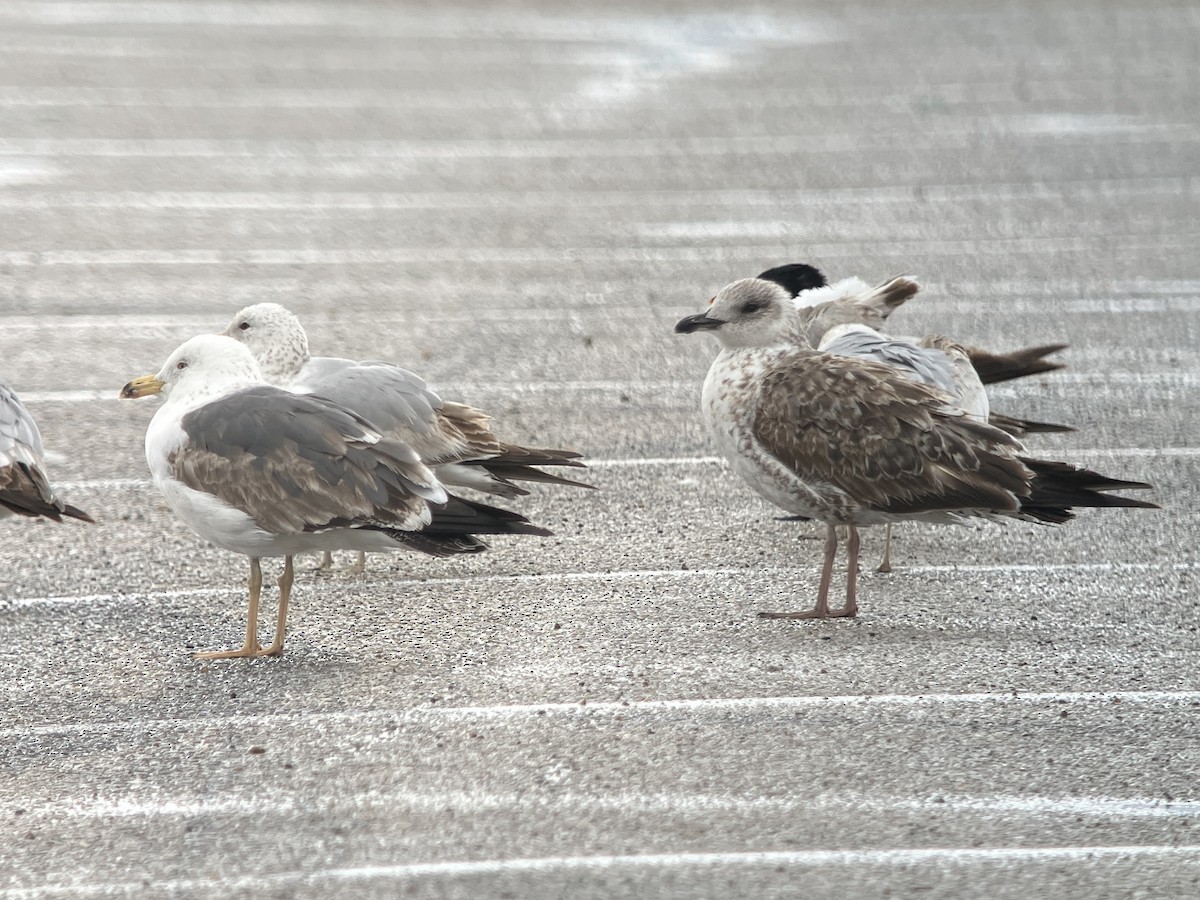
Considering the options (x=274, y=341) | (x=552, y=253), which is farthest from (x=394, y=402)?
(x=552, y=253)

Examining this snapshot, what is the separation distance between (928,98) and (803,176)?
16.7ft

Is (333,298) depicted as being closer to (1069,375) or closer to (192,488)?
(1069,375)

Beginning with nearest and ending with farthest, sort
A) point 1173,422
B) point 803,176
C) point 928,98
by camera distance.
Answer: point 1173,422
point 803,176
point 928,98

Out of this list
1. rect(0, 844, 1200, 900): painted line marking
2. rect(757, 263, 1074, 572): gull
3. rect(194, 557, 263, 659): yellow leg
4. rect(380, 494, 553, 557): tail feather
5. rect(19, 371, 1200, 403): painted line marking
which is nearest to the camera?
rect(0, 844, 1200, 900): painted line marking

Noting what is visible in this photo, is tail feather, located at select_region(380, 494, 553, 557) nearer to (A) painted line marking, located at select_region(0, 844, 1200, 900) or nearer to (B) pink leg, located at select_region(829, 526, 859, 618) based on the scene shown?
(B) pink leg, located at select_region(829, 526, 859, 618)

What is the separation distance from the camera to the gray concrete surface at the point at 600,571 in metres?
4.79

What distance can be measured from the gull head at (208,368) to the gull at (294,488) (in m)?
0.11

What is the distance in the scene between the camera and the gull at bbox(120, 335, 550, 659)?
591 centimetres

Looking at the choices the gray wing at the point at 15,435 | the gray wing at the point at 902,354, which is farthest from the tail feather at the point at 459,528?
the gray wing at the point at 902,354

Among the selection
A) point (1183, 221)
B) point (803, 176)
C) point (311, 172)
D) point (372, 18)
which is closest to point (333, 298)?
point (311, 172)

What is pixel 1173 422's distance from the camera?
9102 mm

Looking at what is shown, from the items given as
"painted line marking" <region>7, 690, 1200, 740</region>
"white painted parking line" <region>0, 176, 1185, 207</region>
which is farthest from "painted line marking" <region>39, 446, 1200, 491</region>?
"white painted parking line" <region>0, 176, 1185, 207</region>

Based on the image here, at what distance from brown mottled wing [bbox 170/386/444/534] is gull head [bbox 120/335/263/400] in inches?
8.2

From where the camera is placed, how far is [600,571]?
7.04m
